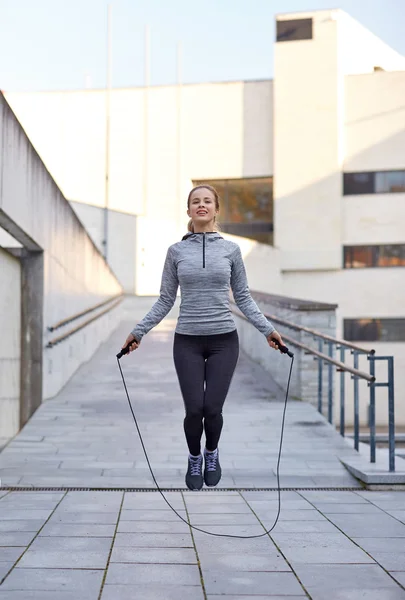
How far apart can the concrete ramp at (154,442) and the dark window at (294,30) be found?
21.4 m

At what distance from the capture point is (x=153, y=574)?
11.1ft

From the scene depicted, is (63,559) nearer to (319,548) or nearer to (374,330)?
(319,548)

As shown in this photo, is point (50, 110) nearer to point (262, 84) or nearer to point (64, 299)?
point (262, 84)

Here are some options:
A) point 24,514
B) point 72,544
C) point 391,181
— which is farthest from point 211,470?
point 391,181

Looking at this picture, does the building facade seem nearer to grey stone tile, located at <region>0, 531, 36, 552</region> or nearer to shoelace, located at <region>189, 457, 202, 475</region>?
grey stone tile, located at <region>0, 531, 36, 552</region>

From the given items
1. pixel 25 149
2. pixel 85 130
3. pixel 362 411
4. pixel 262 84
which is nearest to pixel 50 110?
pixel 85 130

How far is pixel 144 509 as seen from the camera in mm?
4938

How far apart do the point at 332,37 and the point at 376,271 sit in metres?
9.58

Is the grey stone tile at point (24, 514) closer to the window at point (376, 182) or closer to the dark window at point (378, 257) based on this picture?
the dark window at point (378, 257)

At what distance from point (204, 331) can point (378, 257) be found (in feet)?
84.2

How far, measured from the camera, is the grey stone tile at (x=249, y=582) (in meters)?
3.14

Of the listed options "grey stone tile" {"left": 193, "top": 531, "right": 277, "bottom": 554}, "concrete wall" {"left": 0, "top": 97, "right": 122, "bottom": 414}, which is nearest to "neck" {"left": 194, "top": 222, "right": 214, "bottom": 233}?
"grey stone tile" {"left": 193, "top": 531, "right": 277, "bottom": 554}

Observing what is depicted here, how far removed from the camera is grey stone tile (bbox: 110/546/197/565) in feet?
11.8

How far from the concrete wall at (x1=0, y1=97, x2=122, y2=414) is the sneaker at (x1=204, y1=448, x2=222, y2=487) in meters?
3.56
